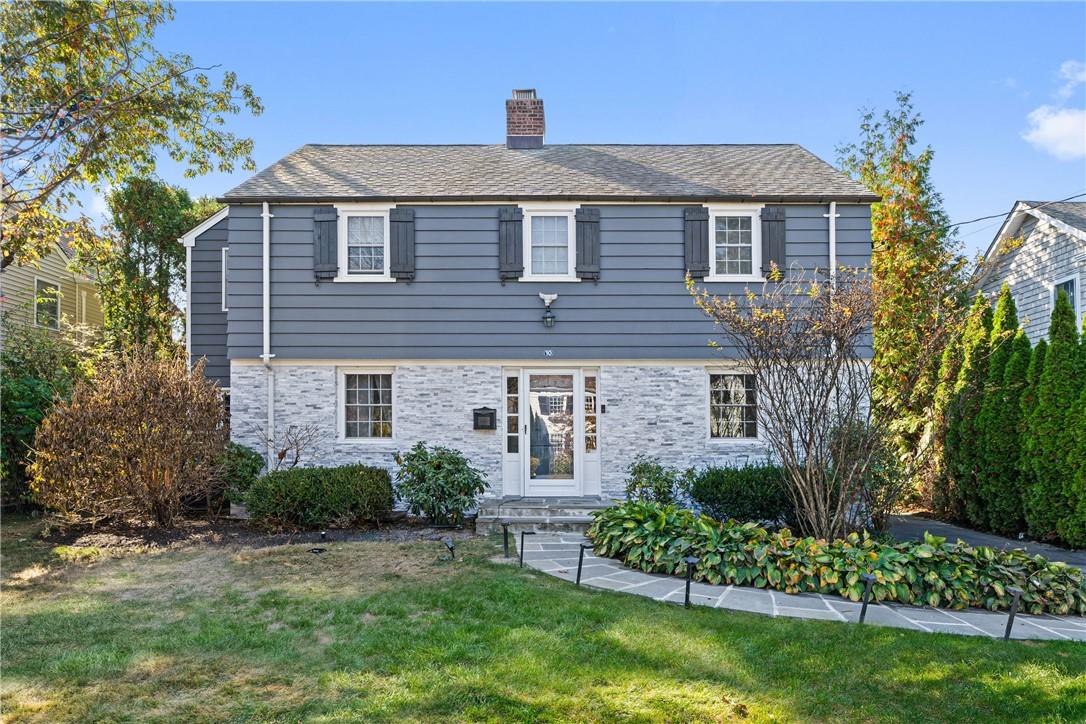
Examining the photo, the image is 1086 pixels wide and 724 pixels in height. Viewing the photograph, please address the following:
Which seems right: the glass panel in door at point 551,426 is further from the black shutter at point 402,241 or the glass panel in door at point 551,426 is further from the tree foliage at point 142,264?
the tree foliage at point 142,264

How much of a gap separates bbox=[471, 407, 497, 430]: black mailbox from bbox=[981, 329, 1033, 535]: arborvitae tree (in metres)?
7.43

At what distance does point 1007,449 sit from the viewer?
9.01 m

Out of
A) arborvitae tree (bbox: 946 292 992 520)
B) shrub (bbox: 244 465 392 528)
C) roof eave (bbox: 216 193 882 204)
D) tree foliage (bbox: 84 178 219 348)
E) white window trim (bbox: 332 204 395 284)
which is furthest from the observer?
tree foliage (bbox: 84 178 219 348)

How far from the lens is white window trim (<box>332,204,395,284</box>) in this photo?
33.5 feet

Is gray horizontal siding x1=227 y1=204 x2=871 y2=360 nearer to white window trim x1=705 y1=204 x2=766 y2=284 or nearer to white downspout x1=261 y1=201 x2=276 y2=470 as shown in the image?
white downspout x1=261 y1=201 x2=276 y2=470

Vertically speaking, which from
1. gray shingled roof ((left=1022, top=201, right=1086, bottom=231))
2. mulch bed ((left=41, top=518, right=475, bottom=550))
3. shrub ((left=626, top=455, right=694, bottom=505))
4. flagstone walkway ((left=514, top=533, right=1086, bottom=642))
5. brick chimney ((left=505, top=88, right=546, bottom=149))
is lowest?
mulch bed ((left=41, top=518, right=475, bottom=550))

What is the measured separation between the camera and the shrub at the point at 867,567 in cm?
556

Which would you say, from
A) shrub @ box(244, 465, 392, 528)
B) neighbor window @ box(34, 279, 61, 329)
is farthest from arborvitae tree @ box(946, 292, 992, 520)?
neighbor window @ box(34, 279, 61, 329)

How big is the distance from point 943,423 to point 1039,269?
6401 millimetres

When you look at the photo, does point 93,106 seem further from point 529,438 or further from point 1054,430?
point 1054,430

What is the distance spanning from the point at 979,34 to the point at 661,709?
1147 cm

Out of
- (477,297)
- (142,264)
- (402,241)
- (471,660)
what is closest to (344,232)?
(402,241)

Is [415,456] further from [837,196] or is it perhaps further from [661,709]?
[837,196]

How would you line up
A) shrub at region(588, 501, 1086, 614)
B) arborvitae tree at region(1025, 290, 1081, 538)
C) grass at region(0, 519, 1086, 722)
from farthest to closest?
arborvitae tree at region(1025, 290, 1081, 538), shrub at region(588, 501, 1086, 614), grass at region(0, 519, 1086, 722)
